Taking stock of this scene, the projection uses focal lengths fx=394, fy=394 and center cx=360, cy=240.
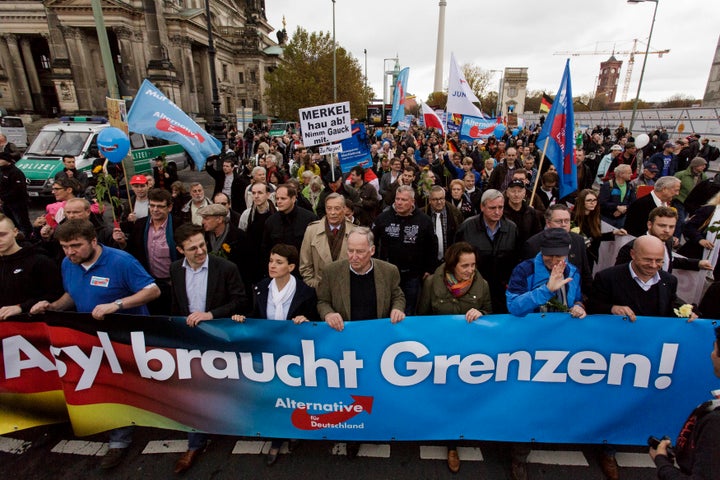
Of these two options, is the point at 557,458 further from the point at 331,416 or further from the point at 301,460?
the point at 301,460

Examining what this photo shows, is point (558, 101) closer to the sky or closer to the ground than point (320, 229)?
closer to the sky

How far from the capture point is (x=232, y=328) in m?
2.93

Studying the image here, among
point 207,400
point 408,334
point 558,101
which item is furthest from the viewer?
point 558,101

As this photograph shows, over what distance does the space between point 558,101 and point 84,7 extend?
151ft

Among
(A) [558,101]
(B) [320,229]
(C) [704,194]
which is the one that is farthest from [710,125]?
(B) [320,229]

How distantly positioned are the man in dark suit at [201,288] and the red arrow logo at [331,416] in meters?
0.84

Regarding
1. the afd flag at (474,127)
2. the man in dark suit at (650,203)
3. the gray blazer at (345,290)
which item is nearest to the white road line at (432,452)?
the gray blazer at (345,290)

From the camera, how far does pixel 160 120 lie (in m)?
5.47

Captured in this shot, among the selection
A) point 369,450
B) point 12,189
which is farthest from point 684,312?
point 12,189

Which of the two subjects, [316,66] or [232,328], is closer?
[232,328]

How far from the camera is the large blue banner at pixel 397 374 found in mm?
2830

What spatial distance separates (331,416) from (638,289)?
2.49 m

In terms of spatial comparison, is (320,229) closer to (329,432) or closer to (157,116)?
(329,432)

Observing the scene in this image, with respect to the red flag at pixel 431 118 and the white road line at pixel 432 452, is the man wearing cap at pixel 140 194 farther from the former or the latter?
the red flag at pixel 431 118
